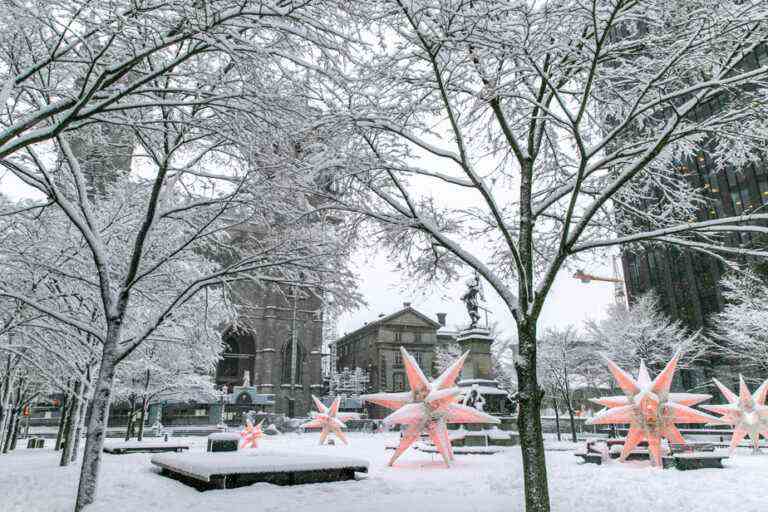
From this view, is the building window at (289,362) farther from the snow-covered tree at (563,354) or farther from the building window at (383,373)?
the snow-covered tree at (563,354)

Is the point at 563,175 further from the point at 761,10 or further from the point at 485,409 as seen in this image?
the point at 485,409

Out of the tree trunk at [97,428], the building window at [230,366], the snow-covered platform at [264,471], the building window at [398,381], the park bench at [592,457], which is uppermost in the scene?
the building window at [230,366]

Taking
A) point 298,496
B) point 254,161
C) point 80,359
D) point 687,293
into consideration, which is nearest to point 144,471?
point 80,359

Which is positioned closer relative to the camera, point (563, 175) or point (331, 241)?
point (331, 241)

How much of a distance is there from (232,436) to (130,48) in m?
12.7

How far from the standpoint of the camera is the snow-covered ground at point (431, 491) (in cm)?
699

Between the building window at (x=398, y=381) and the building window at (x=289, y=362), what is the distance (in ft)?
39.9

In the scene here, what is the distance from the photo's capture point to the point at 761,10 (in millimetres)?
4715

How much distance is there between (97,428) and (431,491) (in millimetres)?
5544

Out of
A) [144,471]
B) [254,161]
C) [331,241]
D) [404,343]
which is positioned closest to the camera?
[254,161]

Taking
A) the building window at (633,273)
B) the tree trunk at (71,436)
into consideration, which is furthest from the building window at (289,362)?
the tree trunk at (71,436)

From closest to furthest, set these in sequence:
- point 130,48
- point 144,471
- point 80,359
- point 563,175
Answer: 1. point 130,48
2. point 563,175
3. point 80,359
4. point 144,471

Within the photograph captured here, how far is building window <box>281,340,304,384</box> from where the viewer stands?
49.3 metres

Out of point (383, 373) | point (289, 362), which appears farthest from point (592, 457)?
point (383, 373)
